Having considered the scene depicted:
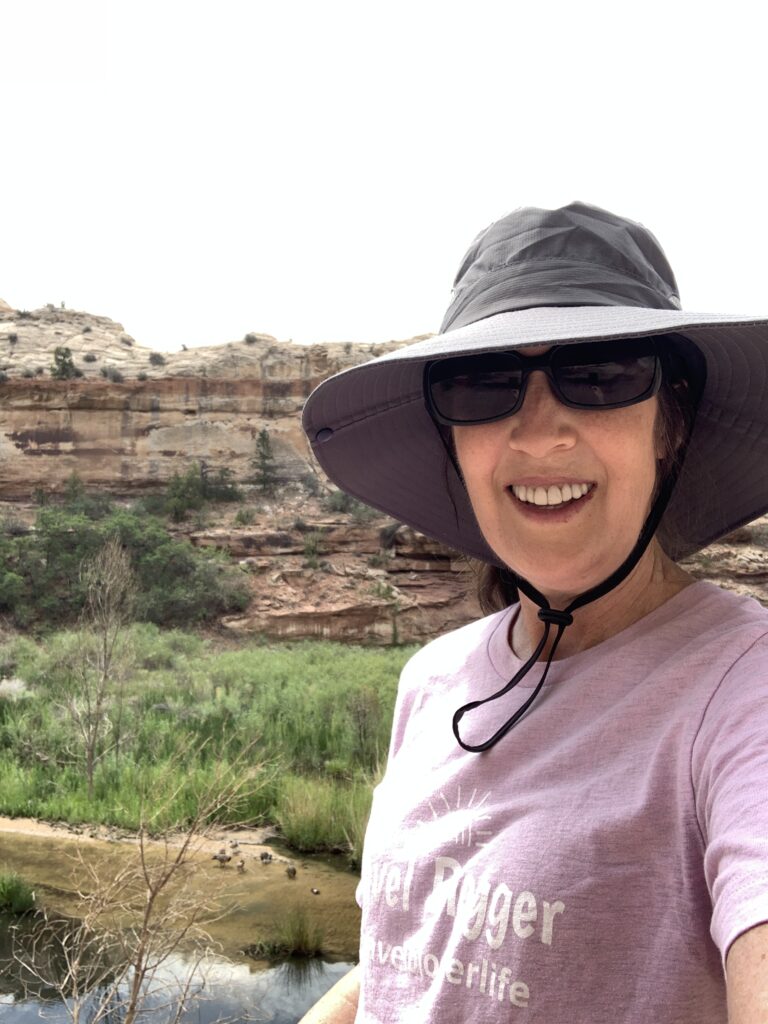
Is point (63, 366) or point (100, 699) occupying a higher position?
point (63, 366)

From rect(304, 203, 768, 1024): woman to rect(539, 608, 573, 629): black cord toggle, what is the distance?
2 centimetres

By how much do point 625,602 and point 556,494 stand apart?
15 centimetres

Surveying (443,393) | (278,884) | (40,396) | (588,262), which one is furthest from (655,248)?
(40,396)

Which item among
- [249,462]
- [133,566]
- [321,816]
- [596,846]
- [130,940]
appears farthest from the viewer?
[249,462]

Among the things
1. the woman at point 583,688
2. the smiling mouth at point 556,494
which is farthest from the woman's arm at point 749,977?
the smiling mouth at point 556,494

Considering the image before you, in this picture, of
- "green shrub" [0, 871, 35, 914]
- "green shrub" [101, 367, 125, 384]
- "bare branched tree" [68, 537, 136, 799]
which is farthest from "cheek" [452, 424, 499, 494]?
"green shrub" [101, 367, 125, 384]

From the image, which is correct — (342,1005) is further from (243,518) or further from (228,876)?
(243,518)

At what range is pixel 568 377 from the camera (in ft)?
3.23

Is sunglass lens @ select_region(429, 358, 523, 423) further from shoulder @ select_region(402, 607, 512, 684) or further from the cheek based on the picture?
shoulder @ select_region(402, 607, 512, 684)

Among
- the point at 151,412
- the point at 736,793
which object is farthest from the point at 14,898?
the point at 151,412

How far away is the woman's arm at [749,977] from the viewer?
1.98 ft

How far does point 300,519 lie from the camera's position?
27078mm

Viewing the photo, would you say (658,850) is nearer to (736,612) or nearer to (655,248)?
(736,612)

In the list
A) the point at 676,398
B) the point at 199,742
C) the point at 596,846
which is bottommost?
the point at 199,742
